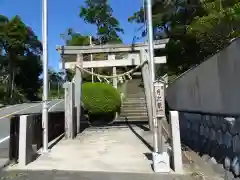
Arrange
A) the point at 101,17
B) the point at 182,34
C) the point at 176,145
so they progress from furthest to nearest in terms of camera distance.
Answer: the point at 101,17
the point at 182,34
the point at 176,145

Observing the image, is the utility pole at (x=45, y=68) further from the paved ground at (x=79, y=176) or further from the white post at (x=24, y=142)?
the paved ground at (x=79, y=176)

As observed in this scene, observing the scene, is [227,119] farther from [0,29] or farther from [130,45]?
[0,29]

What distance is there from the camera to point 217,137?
7426 millimetres

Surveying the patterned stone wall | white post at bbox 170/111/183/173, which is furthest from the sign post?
the patterned stone wall

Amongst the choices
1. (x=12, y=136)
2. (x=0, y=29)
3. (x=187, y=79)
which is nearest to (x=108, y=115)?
(x=187, y=79)

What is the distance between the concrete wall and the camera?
627 centimetres

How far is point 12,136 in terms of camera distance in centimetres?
763

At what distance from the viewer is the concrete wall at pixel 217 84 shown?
627 cm

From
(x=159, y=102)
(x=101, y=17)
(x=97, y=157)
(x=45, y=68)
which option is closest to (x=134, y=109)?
(x=45, y=68)

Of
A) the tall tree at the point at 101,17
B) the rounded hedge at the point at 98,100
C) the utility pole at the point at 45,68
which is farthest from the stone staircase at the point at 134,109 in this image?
the tall tree at the point at 101,17

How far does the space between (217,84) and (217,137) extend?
4.08ft

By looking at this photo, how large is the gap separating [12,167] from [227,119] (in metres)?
4.81

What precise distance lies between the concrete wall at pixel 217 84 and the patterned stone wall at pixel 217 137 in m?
0.25

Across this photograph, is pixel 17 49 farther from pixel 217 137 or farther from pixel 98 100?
pixel 217 137
